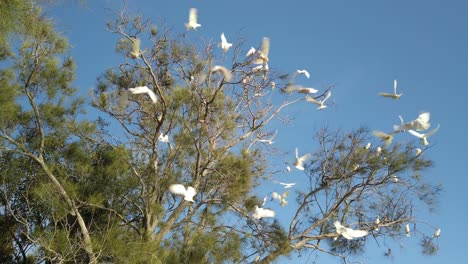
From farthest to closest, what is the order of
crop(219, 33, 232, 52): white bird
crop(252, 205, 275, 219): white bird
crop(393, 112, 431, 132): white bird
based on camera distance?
1. crop(252, 205, 275, 219): white bird
2. crop(219, 33, 232, 52): white bird
3. crop(393, 112, 431, 132): white bird

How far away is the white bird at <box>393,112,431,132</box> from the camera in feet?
10.4

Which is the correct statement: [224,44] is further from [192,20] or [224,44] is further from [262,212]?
[262,212]

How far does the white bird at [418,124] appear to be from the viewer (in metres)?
3.18

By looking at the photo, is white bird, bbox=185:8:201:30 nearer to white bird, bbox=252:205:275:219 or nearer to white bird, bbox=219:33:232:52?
white bird, bbox=219:33:232:52

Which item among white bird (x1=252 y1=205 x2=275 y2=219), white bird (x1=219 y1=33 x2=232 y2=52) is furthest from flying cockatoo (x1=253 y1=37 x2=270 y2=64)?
white bird (x1=252 y1=205 x2=275 y2=219)

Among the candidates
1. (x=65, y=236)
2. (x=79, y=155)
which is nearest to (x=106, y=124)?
(x=79, y=155)

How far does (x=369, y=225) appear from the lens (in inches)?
206

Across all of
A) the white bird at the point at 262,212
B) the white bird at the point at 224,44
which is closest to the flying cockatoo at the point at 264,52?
the white bird at the point at 224,44

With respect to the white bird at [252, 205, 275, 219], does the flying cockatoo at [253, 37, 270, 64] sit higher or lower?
higher

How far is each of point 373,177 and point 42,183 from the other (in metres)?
2.88

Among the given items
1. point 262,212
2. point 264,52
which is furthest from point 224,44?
point 262,212

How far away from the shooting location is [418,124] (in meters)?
3.23

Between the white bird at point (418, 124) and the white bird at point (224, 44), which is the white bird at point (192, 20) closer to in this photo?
the white bird at point (224, 44)

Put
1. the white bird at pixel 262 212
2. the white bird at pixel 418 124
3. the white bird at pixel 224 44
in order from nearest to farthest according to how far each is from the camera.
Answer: the white bird at pixel 418 124 < the white bird at pixel 224 44 < the white bird at pixel 262 212
